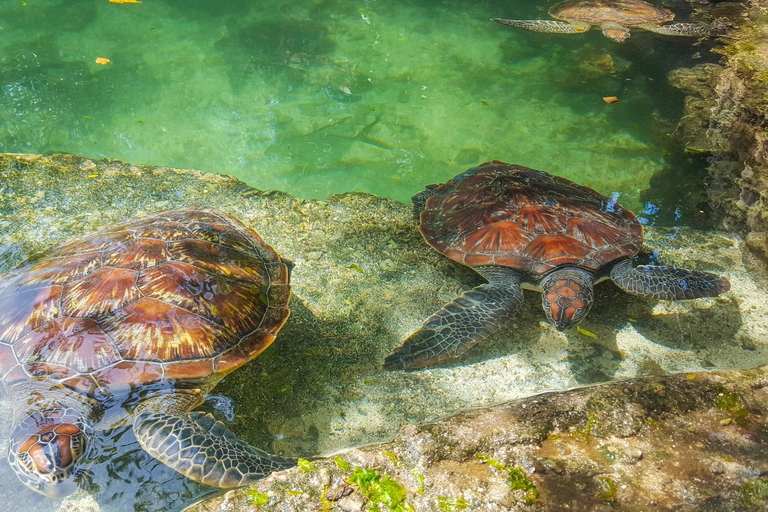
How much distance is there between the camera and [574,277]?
3396 millimetres

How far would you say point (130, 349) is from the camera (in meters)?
2.46

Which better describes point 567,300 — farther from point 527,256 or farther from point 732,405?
point 732,405

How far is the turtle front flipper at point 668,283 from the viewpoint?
3.38 metres

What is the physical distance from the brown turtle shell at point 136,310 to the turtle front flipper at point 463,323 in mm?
795

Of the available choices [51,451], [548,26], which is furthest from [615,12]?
[51,451]

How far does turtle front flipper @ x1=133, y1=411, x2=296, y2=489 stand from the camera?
85.6 inches

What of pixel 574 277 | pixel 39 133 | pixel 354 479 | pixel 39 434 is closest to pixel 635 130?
pixel 574 277

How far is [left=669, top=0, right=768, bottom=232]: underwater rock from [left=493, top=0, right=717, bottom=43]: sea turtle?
A: 2.18ft

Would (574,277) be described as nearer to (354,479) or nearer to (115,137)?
(354,479)

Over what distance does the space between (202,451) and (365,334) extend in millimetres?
1278

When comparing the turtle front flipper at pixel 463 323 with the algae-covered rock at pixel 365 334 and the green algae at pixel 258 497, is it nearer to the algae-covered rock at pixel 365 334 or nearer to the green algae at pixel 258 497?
the algae-covered rock at pixel 365 334

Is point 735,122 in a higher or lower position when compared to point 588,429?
higher

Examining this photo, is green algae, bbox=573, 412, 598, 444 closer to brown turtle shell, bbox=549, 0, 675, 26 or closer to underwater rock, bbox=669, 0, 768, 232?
underwater rock, bbox=669, 0, 768, 232

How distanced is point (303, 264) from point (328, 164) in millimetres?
1903
